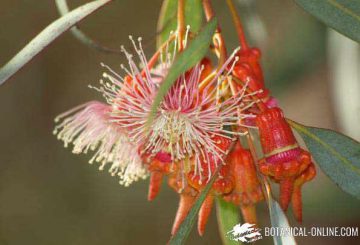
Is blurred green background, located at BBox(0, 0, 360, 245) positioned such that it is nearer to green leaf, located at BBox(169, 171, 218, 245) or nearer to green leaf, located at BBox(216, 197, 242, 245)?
green leaf, located at BBox(216, 197, 242, 245)

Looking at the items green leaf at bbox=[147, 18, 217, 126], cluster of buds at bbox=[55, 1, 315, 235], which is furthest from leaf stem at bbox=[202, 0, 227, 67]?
green leaf at bbox=[147, 18, 217, 126]

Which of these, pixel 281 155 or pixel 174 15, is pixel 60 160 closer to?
pixel 174 15

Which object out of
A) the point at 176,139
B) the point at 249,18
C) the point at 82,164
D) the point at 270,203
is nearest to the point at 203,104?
the point at 176,139

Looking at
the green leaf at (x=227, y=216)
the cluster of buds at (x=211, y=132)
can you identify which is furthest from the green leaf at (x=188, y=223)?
the green leaf at (x=227, y=216)

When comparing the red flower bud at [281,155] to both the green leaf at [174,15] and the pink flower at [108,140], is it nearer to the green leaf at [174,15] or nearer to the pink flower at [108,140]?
the pink flower at [108,140]

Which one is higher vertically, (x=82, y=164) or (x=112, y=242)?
(x=82, y=164)

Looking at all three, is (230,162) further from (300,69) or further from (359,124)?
(300,69)
